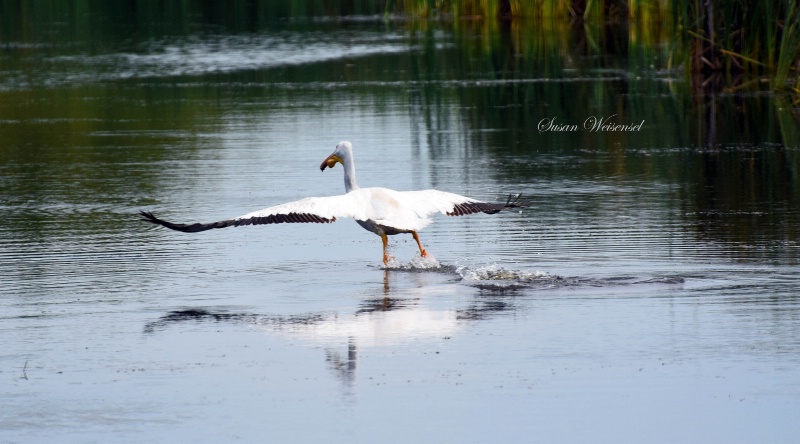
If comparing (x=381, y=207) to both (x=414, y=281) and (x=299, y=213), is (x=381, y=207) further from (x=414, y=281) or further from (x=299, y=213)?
(x=414, y=281)

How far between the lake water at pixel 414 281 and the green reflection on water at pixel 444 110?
0.32ft

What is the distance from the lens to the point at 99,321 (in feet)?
30.8

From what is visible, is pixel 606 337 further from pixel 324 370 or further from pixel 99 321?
pixel 99 321

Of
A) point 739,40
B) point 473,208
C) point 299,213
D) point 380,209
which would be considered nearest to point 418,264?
point 380,209

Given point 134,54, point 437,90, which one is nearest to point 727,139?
point 437,90

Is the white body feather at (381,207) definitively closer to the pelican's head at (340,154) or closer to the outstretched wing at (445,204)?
the outstretched wing at (445,204)

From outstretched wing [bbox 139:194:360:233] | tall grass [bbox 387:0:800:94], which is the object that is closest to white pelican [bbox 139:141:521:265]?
outstretched wing [bbox 139:194:360:233]

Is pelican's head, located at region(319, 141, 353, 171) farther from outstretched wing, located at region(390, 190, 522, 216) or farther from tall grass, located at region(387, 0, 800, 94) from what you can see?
tall grass, located at region(387, 0, 800, 94)

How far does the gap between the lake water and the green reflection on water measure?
99 mm

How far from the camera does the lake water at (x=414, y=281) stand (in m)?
7.34

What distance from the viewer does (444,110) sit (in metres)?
22.7

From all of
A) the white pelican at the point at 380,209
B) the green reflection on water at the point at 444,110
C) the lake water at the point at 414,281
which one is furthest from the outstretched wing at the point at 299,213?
the green reflection on water at the point at 444,110

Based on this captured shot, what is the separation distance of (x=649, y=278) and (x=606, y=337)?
171 cm

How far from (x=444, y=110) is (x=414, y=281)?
1223 centimetres
